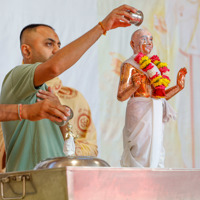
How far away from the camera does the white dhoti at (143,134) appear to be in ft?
5.63

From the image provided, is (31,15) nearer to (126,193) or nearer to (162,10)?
(162,10)

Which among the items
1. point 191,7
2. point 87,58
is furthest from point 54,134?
point 191,7

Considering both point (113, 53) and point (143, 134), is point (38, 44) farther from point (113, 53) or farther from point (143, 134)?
point (113, 53)

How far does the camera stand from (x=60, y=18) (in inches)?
107

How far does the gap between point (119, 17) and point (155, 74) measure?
410mm

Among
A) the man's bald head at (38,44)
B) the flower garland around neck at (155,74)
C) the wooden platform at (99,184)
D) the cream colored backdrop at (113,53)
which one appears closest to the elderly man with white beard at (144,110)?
the flower garland around neck at (155,74)

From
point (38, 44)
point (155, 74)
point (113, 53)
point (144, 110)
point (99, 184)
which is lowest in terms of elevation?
point (99, 184)

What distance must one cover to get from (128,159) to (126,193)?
26.7 inches

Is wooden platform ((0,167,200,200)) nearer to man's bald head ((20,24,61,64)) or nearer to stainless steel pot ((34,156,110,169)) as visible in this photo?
stainless steel pot ((34,156,110,169))

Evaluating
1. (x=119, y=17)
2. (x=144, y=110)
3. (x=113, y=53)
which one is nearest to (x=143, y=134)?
(x=144, y=110)

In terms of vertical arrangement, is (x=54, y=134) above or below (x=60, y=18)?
below

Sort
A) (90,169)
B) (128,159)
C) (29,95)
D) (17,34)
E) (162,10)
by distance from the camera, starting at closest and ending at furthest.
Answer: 1. (90,169)
2. (29,95)
3. (128,159)
4. (17,34)
5. (162,10)

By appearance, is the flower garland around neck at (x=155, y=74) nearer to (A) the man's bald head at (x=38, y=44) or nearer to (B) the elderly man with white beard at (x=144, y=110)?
(B) the elderly man with white beard at (x=144, y=110)

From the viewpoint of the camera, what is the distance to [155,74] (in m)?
1.76
